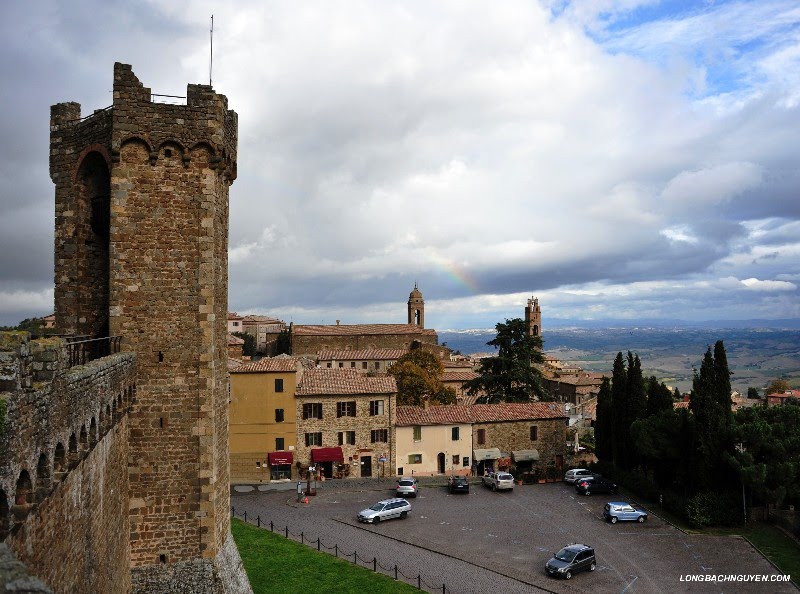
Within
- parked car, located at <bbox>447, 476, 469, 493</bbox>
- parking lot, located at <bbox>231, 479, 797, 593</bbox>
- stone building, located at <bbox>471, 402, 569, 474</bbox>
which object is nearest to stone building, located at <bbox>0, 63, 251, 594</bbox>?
parking lot, located at <bbox>231, 479, 797, 593</bbox>

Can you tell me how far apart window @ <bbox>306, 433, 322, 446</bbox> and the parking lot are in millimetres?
4034

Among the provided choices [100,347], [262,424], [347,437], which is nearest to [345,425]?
[347,437]

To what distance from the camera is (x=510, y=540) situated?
32562mm

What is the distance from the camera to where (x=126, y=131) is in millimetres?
14812

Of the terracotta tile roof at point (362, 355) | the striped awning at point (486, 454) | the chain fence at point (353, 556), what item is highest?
the terracotta tile roof at point (362, 355)

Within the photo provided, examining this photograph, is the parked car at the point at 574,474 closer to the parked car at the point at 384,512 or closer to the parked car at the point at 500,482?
the parked car at the point at 500,482

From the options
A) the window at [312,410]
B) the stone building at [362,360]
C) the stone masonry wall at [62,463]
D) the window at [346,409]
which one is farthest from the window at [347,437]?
the stone building at [362,360]

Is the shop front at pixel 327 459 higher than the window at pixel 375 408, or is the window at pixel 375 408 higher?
the window at pixel 375 408

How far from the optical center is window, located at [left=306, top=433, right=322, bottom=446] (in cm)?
4703

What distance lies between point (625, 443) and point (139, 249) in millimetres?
40606

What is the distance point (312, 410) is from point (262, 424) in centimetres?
385

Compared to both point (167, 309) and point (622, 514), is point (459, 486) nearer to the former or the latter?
point (622, 514)

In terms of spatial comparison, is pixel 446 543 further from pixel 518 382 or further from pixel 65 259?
pixel 518 382

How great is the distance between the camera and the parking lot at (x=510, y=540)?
26688mm
